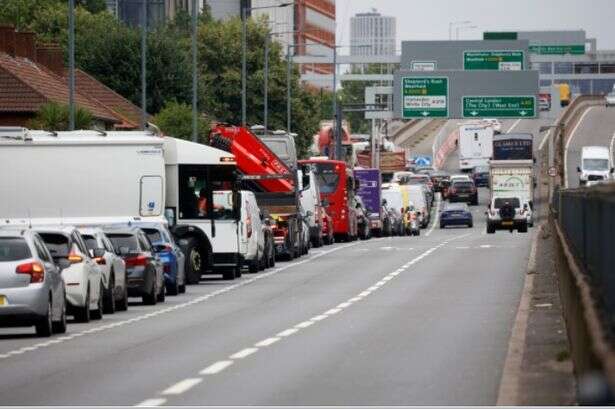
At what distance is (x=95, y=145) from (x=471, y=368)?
23.2m

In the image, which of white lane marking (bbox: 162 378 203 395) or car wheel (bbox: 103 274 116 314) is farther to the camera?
car wheel (bbox: 103 274 116 314)

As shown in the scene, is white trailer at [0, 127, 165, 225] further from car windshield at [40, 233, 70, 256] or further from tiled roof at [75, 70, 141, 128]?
tiled roof at [75, 70, 141, 128]

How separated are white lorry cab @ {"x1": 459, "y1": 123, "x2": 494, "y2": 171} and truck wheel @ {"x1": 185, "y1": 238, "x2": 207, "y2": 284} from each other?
9915 centimetres

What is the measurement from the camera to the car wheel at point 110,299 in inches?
1277

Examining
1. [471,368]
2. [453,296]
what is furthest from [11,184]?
[471,368]

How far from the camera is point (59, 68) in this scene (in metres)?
91.9

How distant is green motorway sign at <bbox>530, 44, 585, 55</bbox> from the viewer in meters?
175

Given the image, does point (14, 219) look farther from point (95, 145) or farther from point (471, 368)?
point (471, 368)

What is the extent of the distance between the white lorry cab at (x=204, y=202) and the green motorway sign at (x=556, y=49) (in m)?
131

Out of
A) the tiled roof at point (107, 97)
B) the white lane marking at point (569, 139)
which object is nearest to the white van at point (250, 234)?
the tiled roof at point (107, 97)

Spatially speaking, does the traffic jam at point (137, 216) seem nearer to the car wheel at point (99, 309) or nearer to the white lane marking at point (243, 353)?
the car wheel at point (99, 309)

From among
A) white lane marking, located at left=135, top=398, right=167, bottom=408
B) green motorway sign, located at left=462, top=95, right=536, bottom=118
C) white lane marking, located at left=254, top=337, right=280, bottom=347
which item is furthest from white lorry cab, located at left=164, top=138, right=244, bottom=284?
green motorway sign, located at left=462, top=95, right=536, bottom=118

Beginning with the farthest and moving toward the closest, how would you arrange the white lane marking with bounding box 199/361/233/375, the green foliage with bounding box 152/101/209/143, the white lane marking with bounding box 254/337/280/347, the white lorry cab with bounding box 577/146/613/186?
the white lorry cab with bounding box 577/146/613/186 < the green foliage with bounding box 152/101/209/143 < the white lane marking with bounding box 254/337/280/347 < the white lane marking with bounding box 199/361/233/375

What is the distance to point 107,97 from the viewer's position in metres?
97.1
